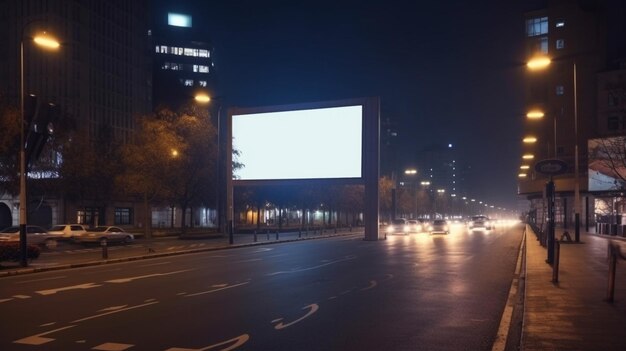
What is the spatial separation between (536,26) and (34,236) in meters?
86.9

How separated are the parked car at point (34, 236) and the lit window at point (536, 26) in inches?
3345

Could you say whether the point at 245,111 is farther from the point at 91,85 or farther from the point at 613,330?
the point at 91,85

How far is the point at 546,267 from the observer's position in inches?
846

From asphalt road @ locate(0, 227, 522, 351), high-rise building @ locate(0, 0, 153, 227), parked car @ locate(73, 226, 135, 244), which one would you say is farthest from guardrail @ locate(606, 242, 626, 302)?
high-rise building @ locate(0, 0, 153, 227)

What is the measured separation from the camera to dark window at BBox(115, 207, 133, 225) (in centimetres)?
8700

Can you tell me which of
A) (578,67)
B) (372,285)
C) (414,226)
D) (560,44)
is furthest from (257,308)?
(560,44)

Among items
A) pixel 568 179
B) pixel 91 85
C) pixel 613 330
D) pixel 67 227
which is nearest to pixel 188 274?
pixel 613 330

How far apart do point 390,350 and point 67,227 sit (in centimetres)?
4105

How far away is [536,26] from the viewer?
101938 millimetres

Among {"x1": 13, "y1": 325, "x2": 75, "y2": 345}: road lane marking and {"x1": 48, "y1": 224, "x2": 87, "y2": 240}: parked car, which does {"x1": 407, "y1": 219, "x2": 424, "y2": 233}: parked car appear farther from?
{"x1": 13, "y1": 325, "x2": 75, "y2": 345}: road lane marking

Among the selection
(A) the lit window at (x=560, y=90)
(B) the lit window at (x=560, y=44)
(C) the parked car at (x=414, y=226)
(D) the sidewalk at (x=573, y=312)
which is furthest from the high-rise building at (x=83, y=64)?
(D) the sidewalk at (x=573, y=312)

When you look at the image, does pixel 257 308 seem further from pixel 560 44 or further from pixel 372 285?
pixel 560 44

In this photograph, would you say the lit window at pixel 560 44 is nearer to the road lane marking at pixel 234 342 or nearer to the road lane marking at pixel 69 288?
the road lane marking at pixel 69 288

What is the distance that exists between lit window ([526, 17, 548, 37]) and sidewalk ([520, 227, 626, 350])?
294ft
